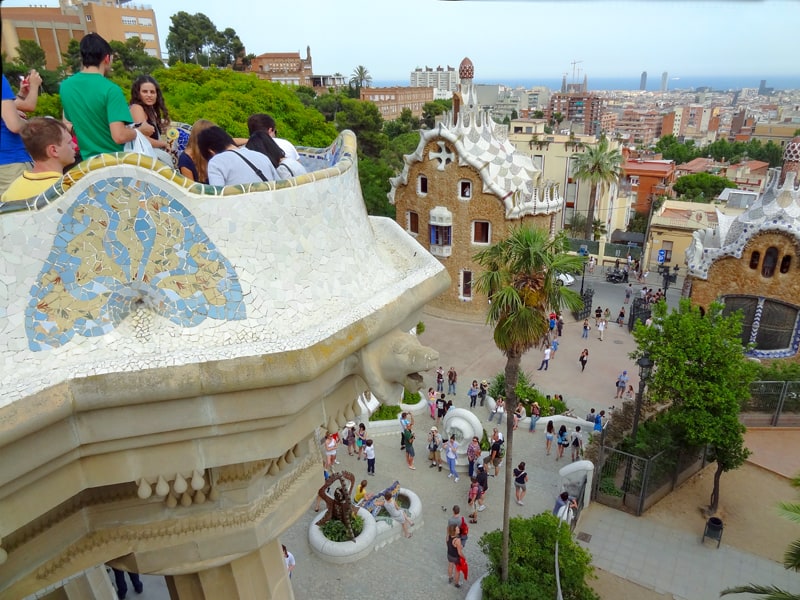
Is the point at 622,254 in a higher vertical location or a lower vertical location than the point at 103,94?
lower

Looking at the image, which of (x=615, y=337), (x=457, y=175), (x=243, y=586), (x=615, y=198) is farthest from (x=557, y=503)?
(x=615, y=198)

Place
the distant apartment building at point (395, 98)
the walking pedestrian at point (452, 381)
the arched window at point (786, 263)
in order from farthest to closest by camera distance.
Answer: the distant apartment building at point (395, 98) < the arched window at point (786, 263) < the walking pedestrian at point (452, 381)

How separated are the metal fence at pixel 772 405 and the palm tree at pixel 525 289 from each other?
1318 centimetres

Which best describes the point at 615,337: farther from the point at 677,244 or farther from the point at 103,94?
the point at 103,94

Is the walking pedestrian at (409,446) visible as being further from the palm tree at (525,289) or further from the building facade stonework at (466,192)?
the building facade stonework at (466,192)

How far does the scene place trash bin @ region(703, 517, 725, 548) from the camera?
1390cm

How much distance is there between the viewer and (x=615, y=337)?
2662 centimetres

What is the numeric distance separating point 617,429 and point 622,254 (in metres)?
22.6

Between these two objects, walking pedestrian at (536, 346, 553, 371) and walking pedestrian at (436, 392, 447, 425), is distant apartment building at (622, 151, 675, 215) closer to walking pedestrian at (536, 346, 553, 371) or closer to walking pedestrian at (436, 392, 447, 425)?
walking pedestrian at (536, 346, 553, 371)

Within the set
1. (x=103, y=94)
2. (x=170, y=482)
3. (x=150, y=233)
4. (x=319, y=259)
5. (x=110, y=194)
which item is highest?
(x=103, y=94)

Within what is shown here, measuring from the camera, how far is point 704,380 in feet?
47.0

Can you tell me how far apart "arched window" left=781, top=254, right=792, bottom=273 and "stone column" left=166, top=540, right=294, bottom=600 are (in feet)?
74.9

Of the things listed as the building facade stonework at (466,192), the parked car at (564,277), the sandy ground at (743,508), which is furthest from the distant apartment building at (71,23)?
the sandy ground at (743,508)

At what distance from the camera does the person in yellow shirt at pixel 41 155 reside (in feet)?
13.1
